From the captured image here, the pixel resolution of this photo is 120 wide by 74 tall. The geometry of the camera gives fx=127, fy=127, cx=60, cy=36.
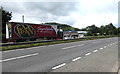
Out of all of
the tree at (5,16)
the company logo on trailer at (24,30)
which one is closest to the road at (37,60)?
the company logo on trailer at (24,30)

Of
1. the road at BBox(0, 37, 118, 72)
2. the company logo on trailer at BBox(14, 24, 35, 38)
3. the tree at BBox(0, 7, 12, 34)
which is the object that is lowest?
the road at BBox(0, 37, 118, 72)

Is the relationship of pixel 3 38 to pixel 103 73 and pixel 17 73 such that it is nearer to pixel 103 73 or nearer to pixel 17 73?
pixel 17 73

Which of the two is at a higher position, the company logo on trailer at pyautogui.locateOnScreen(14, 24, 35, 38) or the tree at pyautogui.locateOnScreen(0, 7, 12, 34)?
the tree at pyautogui.locateOnScreen(0, 7, 12, 34)

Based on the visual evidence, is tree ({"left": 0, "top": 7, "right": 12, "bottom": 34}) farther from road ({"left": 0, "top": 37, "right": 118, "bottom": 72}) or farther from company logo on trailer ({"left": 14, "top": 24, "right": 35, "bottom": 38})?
road ({"left": 0, "top": 37, "right": 118, "bottom": 72})

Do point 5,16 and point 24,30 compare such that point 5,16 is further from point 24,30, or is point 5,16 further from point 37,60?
point 37,60

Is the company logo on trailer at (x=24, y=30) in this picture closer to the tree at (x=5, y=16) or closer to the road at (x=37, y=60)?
the road at (x=37, y=60)

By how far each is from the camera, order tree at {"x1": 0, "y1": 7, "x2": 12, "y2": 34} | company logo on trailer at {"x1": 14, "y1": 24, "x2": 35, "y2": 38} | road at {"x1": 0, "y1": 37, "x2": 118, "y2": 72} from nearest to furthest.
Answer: road at {"x1": 0, "y1": 37, "x2": 118, "y2": 72}
company logo on trailer at {"x1": 14, "y1": 24, "x2": 35, "y2": 38}
tree at {"x1": 0, "y1": 7, "x2": 12, "y2": 34}

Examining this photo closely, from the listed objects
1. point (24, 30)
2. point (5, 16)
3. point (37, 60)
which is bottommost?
point (37, 60)

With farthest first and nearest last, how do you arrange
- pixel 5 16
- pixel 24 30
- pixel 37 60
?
pixel 5 16, pixel 24 30, pixel 37 60

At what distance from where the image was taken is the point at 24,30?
25.1 metres

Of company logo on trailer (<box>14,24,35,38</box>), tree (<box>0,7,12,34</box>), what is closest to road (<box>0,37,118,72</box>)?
company logo on trailer (<box>14,24,35,38</box>)

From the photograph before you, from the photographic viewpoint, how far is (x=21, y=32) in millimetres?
24422

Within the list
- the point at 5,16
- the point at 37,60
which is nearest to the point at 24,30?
the point at 37,60

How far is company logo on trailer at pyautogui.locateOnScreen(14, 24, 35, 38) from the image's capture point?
23656 mm
